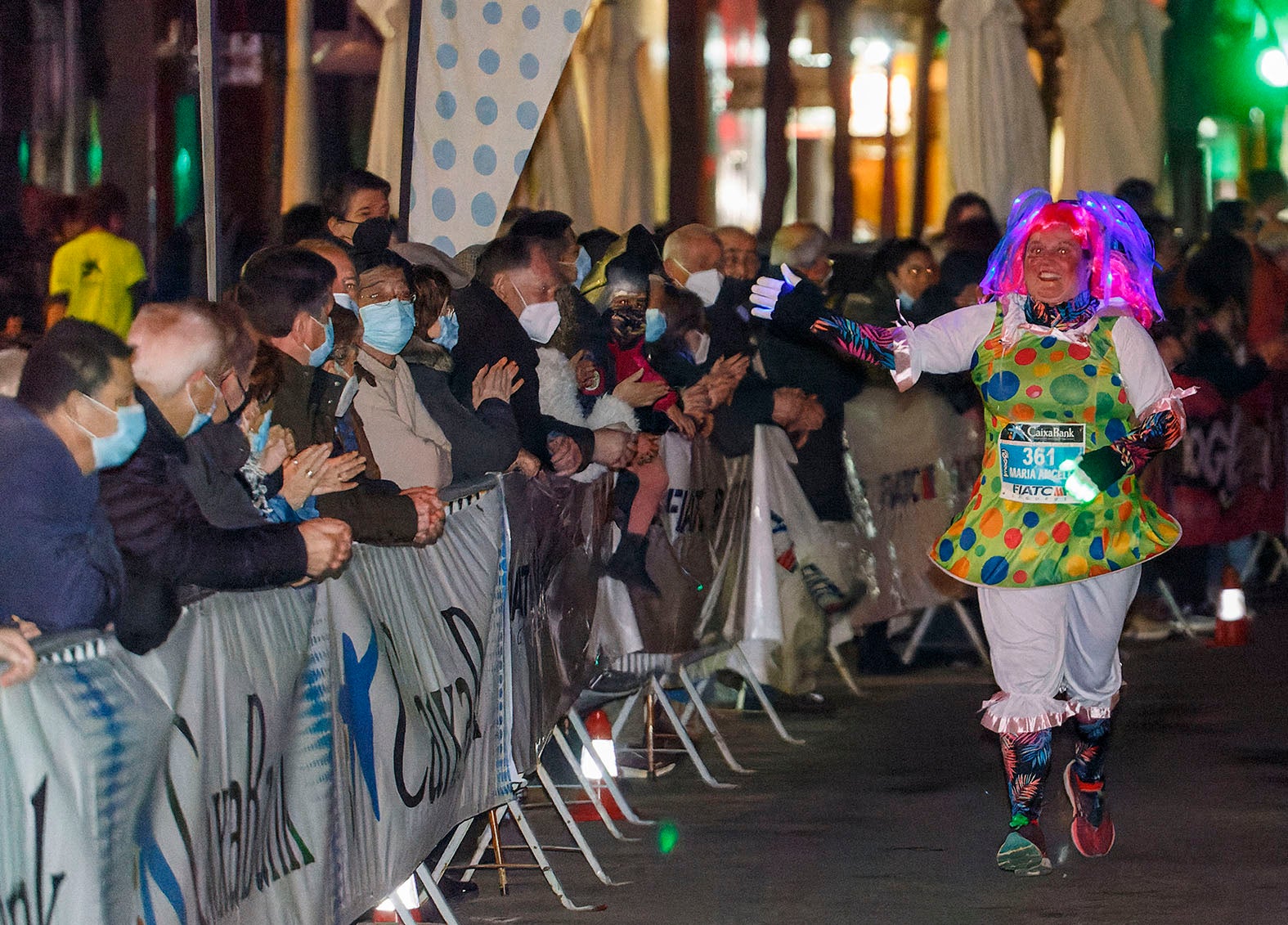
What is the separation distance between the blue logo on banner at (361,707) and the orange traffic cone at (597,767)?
8.72ft

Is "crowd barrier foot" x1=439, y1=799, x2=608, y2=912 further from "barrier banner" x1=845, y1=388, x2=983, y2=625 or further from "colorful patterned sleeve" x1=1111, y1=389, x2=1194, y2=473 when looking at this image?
"barrier banner" x1=845, y1=388, x2=983, y2=625

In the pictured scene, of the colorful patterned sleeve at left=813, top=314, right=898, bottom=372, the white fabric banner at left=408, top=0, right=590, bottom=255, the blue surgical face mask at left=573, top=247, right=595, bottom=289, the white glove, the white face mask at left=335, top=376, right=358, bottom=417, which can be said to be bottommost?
the white face mask at left=335, top=376, right=358, bottom=417

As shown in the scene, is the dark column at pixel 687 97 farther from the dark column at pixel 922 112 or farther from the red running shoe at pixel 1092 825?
the red running shoe at pixel 1092 825

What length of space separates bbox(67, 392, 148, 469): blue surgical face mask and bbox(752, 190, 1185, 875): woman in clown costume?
3.63m

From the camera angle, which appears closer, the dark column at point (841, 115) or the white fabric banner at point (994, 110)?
the white fabric banner at point (994, 110)

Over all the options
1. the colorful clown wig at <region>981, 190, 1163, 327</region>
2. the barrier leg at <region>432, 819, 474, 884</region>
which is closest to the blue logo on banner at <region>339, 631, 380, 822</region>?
the barrier leg at <region>432, 819, 474, 884</region>

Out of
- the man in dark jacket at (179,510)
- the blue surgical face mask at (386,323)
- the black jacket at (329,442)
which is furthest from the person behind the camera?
the blue surgical face mask at (386,323)

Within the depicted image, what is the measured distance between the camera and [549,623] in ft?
24.2

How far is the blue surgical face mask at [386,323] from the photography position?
664 centimetres

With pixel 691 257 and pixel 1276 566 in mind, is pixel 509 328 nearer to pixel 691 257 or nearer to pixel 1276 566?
pixel 691 257

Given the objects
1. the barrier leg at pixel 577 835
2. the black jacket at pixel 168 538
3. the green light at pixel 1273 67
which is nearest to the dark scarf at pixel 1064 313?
the barrier leg at pixel 577 835

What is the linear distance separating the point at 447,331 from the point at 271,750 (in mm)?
2714

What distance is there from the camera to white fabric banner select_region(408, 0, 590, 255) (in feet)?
29.5

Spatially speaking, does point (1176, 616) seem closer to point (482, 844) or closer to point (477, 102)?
point (477, 102)
